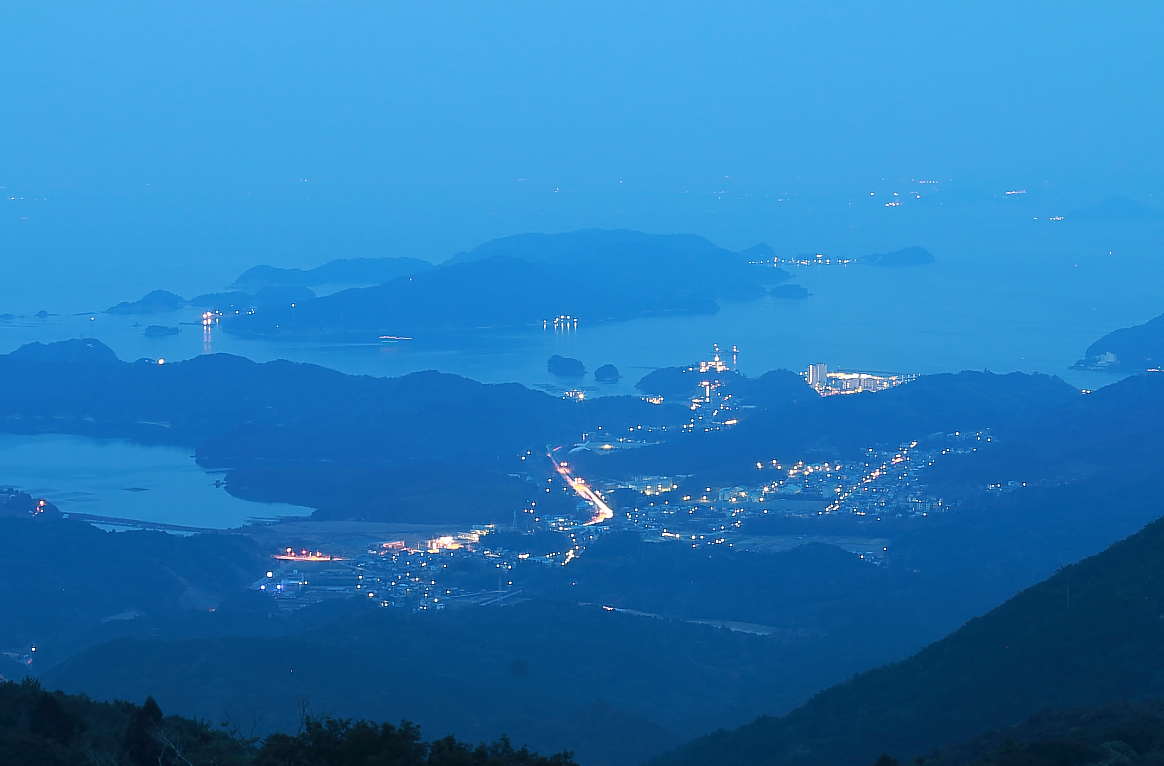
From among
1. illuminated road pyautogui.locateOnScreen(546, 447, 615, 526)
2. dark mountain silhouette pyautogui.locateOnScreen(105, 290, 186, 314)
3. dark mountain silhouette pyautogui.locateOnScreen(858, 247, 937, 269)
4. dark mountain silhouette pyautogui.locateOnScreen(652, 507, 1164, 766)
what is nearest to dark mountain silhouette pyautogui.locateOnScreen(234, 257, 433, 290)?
dark mountain silhouette pyautogui.locateOnScreen(105, 290, 186, 314)

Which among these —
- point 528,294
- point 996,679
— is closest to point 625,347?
point 528,294

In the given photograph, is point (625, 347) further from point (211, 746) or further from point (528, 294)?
point (211, 746)

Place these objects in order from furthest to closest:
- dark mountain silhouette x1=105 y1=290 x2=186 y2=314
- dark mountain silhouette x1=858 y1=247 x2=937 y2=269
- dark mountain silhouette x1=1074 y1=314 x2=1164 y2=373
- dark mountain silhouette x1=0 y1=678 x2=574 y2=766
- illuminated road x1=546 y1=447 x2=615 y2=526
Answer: dark mountain silhouette x1=858 y1=247 x2=937 y2=269 < dark mountain silhouette x1=105 y1=290 x2=186 y2=314 < dark mountain silhouette x1=1074 y1=314 x2=1164 y2=373 < illuminated road x1=546 y1=447 x2=615 y2=526 < dark mountain silhouette x1=0 y1=678 x2=574 y2=766

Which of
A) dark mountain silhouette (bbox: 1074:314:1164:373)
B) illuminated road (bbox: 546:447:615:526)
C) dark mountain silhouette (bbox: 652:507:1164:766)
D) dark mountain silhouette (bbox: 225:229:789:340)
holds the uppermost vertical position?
dark mountain silhouette (bbox: 225:229:789:340)

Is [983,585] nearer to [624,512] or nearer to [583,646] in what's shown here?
[583,646]

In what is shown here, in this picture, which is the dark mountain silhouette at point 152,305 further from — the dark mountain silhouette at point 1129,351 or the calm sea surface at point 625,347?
the dark mountain silhouette at point 1129,351

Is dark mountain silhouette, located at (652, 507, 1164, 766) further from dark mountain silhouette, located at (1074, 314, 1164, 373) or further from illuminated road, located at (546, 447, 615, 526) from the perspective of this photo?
dark mountain silhouette, located at (1074, 314, 1164, 373)

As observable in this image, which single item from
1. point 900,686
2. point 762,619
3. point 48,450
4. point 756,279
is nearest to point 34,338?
point 48,450
